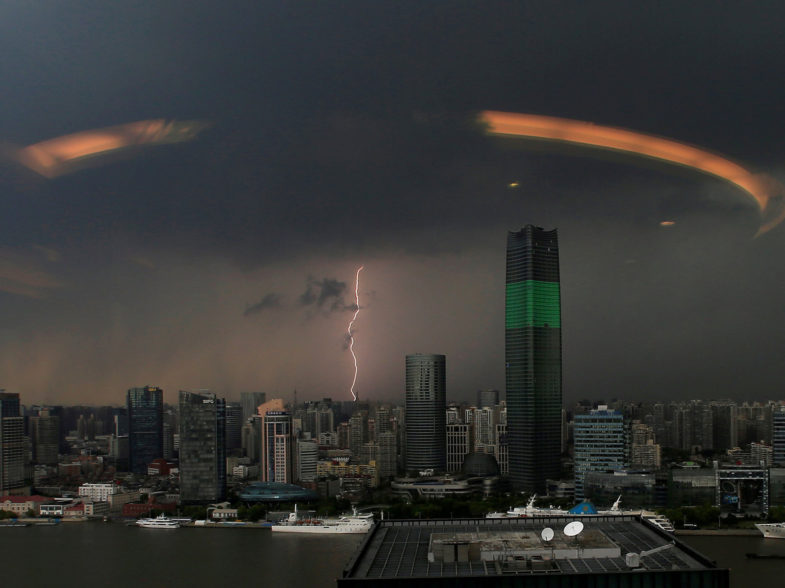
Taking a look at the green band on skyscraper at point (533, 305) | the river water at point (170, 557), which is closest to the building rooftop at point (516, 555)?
the river water at point (170, 557)

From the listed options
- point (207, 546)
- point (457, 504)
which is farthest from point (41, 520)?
point (457, 504)

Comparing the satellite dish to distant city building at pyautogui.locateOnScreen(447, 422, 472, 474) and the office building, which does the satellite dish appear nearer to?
the office building

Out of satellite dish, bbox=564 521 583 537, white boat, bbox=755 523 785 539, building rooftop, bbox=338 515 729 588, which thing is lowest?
white boat, bbox=755 523 785 539

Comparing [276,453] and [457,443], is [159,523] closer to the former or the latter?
[276,453]

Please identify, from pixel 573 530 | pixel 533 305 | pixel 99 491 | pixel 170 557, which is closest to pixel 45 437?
pixel 99 491

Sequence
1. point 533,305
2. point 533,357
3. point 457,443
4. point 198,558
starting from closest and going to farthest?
point 198,558, point 533,357, point 533,305, point 457,443

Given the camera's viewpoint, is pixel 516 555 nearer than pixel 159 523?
Yes

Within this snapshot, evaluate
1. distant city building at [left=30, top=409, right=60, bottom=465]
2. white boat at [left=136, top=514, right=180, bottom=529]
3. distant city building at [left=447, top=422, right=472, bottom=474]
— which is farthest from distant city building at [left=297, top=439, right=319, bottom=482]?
distant city building at [left=30, top=409, right=60, bottom=465]
